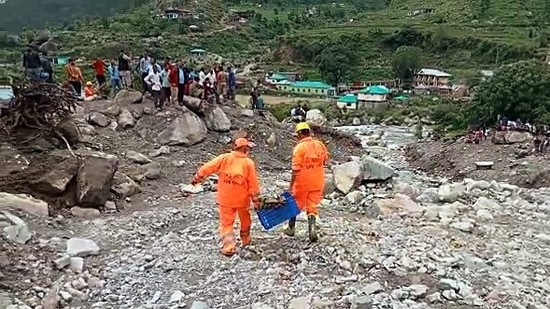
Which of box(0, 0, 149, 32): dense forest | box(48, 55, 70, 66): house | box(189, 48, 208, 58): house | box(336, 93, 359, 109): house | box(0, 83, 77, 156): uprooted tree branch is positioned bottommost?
box(336, 93, 359, 109): house

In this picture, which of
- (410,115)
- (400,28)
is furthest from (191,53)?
(410,115)

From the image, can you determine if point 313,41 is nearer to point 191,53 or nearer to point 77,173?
point 191,53

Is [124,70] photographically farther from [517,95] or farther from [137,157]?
[517,95]

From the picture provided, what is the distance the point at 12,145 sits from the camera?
13211 mm

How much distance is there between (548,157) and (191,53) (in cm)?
6069

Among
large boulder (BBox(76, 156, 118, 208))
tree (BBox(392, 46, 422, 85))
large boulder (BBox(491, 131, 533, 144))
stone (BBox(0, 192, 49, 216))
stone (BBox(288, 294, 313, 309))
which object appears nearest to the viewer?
stone (BBox(288, 294, 313, 309))

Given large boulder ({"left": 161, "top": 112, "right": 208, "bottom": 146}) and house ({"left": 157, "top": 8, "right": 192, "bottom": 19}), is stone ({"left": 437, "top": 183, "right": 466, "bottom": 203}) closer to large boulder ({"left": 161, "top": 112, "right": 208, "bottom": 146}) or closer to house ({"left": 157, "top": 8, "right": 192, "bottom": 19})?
large boulder ({"left": 161, "top": 112, "right": 208, "bottom": 146})

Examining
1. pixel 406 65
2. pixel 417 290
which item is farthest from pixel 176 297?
pixel 406 65

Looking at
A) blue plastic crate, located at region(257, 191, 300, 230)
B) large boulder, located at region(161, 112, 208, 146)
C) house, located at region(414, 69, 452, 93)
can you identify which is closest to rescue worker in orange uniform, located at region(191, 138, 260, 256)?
blue plastic crate, located at region(257, 191, 300, 230)

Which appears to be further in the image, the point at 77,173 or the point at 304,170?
the point at 77,173

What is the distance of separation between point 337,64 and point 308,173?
67.3 m

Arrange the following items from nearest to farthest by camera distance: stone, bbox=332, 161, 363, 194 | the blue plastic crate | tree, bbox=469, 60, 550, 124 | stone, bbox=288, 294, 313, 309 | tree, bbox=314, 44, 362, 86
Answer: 1. stone, bbox=288, 294, 313, 309
2. the blue plastic crate
3. stone, bbox=332, 161, 363, 194
4. tree, bbox=469, 60, 550, 124
5. tree, bbox=314, 44, 362, 86

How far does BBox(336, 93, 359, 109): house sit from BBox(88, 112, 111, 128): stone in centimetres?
4425

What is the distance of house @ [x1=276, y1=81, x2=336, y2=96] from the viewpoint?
70.4m
